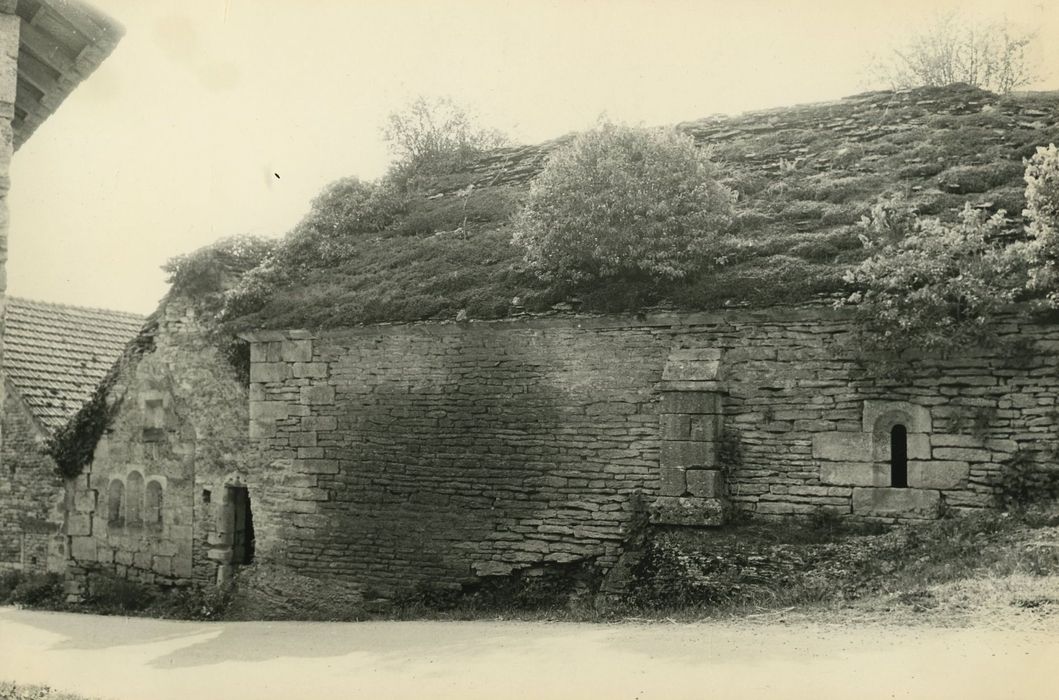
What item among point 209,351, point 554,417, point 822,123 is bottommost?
point 554,417

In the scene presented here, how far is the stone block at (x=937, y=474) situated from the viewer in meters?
9.29

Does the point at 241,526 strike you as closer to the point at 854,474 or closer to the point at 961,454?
the point at 854,474

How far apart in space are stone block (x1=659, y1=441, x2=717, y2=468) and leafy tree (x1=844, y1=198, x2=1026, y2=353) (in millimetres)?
1915

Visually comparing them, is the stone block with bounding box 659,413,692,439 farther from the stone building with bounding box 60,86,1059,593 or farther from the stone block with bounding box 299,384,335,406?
the stone block with bounding box 299,384,335,406

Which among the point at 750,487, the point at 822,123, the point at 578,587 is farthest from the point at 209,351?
the point at 822,123

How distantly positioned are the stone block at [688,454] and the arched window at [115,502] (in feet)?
29.0

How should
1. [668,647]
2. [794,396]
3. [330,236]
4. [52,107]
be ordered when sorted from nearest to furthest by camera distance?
[668,647] → [52,107] → [794,396] → [330,236]

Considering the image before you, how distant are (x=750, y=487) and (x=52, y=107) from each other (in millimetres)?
7813

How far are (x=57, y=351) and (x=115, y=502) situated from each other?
4.73 meters

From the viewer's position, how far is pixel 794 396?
9.98 metres

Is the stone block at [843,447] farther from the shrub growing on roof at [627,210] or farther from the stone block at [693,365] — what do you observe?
the shrub growing on roof at [627,210]

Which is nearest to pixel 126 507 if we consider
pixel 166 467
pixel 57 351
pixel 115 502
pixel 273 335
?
pixel 115 502

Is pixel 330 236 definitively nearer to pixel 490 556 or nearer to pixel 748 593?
pixel 490 556

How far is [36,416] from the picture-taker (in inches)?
625
